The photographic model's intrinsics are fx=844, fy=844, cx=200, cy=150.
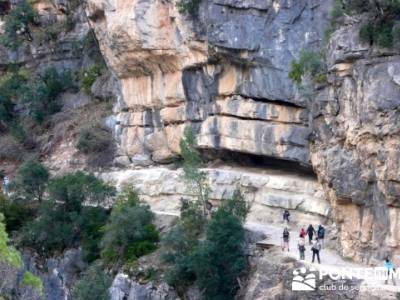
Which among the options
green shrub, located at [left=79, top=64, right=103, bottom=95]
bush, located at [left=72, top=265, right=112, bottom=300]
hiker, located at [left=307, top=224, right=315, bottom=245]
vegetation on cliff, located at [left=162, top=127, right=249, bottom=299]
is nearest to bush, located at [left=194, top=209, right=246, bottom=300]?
vegetation on cliff, located at [left=162, top=127, right=249, bottom=299]

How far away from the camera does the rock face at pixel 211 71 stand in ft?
111

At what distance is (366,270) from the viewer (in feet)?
84.5

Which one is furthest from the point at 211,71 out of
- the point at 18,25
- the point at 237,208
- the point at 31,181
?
the point at 18,25

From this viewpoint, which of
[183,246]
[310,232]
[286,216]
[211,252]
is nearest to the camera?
[211,252]

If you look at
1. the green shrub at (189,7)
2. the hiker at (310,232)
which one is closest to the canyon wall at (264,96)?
the green shrub at (189,7)

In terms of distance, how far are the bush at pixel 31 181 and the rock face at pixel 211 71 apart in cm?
433

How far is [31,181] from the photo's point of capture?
3778cm

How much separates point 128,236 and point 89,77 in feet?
51.2

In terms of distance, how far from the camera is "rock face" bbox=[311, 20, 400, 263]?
2580 centimetres

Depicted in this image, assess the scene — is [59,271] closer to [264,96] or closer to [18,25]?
[264,96]

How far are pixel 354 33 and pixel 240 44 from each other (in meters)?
→ 7.72

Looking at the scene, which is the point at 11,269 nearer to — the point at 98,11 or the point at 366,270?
the point at 366,270

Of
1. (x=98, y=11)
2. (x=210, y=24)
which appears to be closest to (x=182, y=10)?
(x=210, y=24)

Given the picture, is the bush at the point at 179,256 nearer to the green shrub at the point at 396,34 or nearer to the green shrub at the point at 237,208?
the green shrub at the point at 237,208
